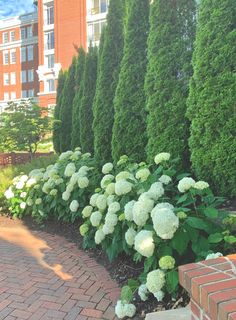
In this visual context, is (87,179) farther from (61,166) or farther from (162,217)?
(162,217)

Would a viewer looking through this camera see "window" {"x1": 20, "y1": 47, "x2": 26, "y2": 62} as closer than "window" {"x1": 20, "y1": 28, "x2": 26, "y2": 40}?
No

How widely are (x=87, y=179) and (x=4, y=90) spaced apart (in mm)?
51399

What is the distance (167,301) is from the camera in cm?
304

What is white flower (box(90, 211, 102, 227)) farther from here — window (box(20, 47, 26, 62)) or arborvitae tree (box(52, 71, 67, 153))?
window (box(20, 47, 26, 62))

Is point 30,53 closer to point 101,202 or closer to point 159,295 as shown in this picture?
point 101,202

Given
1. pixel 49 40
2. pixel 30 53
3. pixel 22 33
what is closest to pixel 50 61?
pixel 49 40

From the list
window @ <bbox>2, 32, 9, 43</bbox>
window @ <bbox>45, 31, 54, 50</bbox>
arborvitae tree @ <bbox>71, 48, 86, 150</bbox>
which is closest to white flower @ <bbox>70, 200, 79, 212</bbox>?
arborvitae tree @ <bbox>71, 48, 86, 150</bbox>

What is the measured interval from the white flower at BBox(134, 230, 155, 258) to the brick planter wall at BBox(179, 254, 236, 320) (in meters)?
0.82

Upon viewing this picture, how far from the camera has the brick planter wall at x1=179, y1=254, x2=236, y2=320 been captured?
1.68m

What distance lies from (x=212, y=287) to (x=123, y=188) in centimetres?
214

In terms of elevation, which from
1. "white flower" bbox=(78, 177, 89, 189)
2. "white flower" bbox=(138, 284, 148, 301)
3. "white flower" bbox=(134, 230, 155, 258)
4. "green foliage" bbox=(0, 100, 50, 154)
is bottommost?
"white flower" bbox=(138, 284, 148, 301)

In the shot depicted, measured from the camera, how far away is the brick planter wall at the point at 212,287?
66.3 inches

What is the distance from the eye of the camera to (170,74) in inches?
192

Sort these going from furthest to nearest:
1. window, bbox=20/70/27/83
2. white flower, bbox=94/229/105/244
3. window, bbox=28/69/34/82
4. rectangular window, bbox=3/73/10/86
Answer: rectangular window, bbox=3/73/10/86
window, bbox=20/70/27/83
window, bbox=28/69/34/82
white flower, bbox=94/229/105/244
